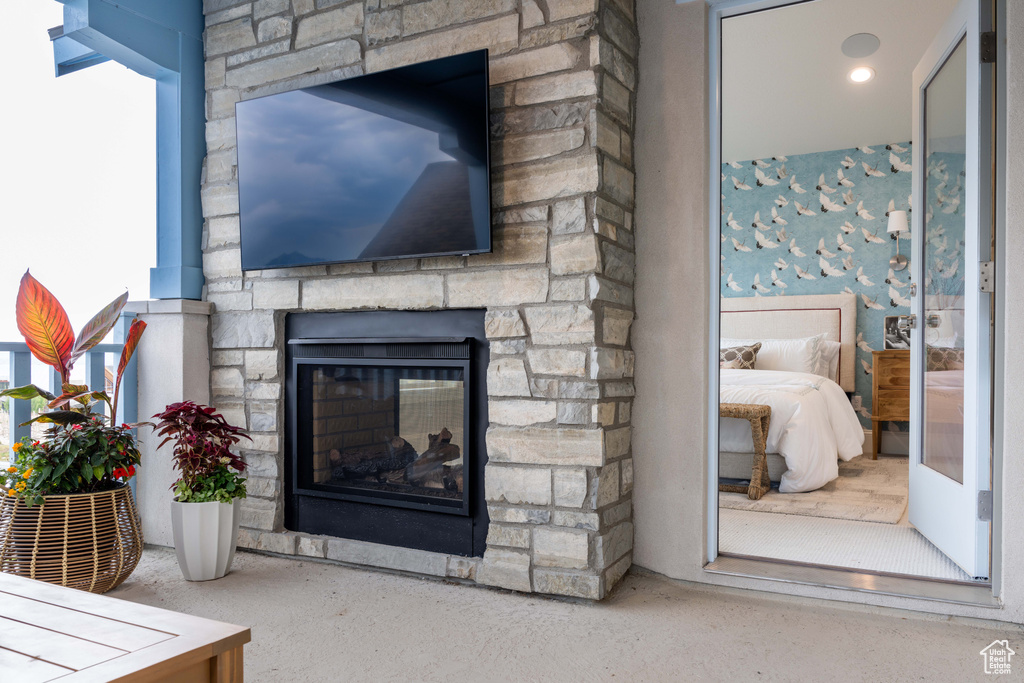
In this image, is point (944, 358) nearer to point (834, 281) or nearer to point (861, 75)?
point (861, 75)

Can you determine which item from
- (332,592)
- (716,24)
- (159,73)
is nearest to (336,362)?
(332,592)

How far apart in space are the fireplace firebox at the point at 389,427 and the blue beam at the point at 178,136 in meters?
0.59

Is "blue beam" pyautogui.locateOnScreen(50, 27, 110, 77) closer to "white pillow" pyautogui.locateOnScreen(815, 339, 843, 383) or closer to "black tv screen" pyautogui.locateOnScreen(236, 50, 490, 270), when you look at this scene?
"black tv screen" pyautogui.locateOnScreen(236, 50, 490, 270)

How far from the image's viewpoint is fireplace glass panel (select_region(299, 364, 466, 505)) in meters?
2.61

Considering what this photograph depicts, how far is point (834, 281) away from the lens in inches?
229

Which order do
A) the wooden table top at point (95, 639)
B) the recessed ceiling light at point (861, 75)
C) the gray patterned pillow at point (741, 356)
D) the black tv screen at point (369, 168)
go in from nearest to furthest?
the wooden table top at point (95, 639), the black tv screen at point (369, 168), the recessed ceiling light at point (861, 75), the gray patterned pillow at point (741, 356)

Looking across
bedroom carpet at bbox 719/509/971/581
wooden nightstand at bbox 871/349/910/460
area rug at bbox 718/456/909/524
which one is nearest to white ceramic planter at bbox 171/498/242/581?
bedroom carpet at bbox 719/509/971/581

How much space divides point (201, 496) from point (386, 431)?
2.33 feet

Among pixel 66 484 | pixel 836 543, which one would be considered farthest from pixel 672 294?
pixel 66 484

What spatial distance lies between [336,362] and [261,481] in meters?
0.62

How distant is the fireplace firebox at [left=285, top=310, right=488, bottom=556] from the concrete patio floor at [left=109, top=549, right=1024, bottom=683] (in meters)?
0.25

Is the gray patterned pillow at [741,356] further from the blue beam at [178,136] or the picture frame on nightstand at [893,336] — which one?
the blue beam at [178,136]

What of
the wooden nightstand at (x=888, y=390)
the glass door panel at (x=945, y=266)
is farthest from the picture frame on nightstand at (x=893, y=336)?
the glass door panel at (x=945, y=266)

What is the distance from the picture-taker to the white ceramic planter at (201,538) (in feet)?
8.34
